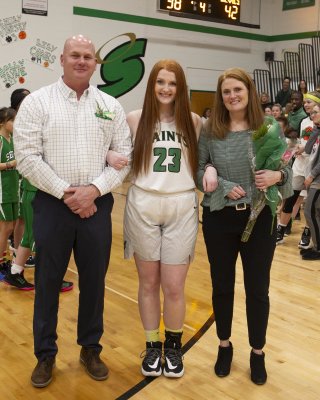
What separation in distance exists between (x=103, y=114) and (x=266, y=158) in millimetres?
856

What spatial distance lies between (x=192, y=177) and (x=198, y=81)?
10.1 m

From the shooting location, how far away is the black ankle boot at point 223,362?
2.84 metres

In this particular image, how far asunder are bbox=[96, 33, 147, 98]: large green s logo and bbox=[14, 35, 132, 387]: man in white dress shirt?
8.32 metres

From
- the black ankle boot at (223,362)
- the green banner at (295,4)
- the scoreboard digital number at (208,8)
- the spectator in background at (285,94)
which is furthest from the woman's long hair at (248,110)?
the green banner at (295,4)

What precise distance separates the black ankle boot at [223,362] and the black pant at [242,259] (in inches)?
5.0

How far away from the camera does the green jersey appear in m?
4.37

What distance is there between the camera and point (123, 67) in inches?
433

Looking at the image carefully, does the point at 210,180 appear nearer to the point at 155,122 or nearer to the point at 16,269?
the point at 155,122

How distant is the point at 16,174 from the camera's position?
4.52 metres

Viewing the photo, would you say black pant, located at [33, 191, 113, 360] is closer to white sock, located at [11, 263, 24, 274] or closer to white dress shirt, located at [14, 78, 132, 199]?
white dress shirt, located at [14, 78, 132, 199]

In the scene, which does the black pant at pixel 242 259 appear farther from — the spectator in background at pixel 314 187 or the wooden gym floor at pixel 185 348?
the spectator in background at pixel 314 187

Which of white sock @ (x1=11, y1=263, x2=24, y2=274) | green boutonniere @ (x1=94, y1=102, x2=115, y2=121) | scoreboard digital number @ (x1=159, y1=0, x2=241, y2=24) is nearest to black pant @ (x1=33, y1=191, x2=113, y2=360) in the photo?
green boutonniere @ (x1=94, y1=102, x2=115, y2=121)

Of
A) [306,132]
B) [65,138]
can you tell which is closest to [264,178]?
[65,138]

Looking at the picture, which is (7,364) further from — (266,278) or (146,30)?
(146,30)
